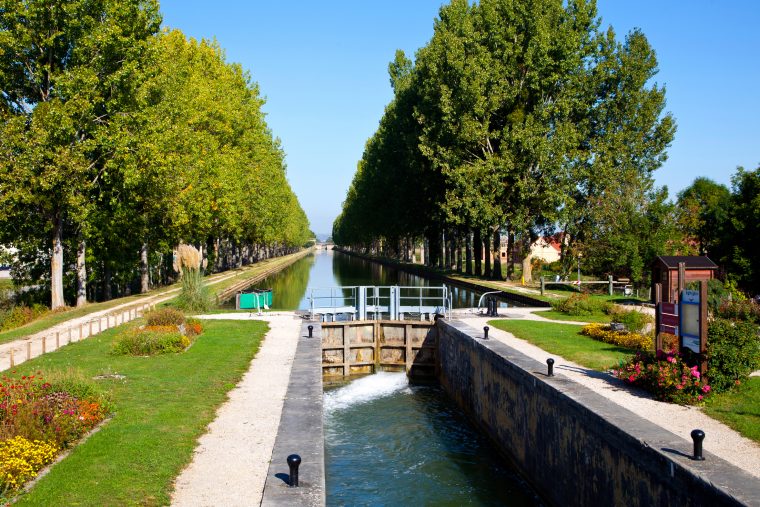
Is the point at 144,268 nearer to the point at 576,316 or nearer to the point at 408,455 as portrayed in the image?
the point at 576,316

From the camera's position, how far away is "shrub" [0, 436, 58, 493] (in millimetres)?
9039

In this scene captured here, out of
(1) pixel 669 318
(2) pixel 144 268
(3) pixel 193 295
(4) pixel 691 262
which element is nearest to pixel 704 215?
(4) pixel 691 262

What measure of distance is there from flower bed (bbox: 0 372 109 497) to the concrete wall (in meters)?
8.93

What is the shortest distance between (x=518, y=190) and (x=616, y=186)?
6.82 meters

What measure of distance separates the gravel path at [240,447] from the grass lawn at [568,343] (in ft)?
25.8

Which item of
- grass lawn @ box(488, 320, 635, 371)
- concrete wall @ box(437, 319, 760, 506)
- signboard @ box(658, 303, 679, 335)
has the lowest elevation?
concrete wall @ box(437, 319, 760, 506)

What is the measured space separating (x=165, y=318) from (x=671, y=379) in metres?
16.6

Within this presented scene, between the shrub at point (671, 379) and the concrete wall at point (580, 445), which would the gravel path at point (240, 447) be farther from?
the shrub at point (671, 379)

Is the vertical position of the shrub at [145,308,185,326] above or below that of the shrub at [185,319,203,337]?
above

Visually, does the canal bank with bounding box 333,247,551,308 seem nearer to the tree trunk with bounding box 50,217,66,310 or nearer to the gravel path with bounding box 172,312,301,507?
the gravel path with bounding box 172,312,301,507

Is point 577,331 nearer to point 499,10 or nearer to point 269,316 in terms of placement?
point 269,316

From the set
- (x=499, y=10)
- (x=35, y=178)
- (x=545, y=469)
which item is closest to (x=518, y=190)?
(x=499, y=10)

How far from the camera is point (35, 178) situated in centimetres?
2866

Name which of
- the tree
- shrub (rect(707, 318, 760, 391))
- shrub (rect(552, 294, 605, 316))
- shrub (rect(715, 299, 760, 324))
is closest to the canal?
shrub (rect(707, 318, 760, 391))
